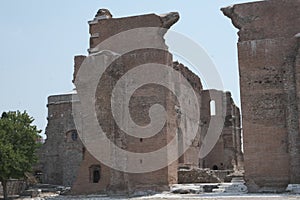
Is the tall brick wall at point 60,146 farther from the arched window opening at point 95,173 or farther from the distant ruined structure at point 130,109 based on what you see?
the arched window opening at point 95,173

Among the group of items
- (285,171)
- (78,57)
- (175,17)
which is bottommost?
(285,171)

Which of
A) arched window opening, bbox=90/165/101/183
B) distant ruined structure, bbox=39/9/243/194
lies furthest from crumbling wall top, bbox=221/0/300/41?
arched window opening, bbox=90/165/101/183

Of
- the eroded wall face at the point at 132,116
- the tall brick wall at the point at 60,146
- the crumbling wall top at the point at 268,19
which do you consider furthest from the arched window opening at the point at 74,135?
the crumbling wall top at the point at 268,19

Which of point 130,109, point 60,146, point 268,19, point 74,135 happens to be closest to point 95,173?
point 130,109

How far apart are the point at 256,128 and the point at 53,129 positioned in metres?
18.0

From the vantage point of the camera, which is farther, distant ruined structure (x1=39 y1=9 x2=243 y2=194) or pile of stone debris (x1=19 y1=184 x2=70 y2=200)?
pile of stone debris (x1=19 y1=184 x2=70 y2=200)

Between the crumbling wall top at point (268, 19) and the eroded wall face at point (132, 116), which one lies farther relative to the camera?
the eroded wall face at point (132, 116)

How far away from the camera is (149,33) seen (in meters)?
20.1

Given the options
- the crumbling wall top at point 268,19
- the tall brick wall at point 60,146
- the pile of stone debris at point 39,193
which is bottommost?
the pile of stone debris at point 39,193

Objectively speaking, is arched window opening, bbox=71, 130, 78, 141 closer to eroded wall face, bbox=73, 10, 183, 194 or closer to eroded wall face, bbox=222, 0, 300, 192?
eroded wall face, bbox=73, 10, 183, 194

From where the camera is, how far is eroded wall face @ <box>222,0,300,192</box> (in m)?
17.7

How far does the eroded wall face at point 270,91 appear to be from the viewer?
17703 mm

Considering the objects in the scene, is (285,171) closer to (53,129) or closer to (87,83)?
(87,83)

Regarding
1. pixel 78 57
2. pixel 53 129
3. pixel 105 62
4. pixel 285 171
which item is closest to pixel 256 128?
pixel 285 171
